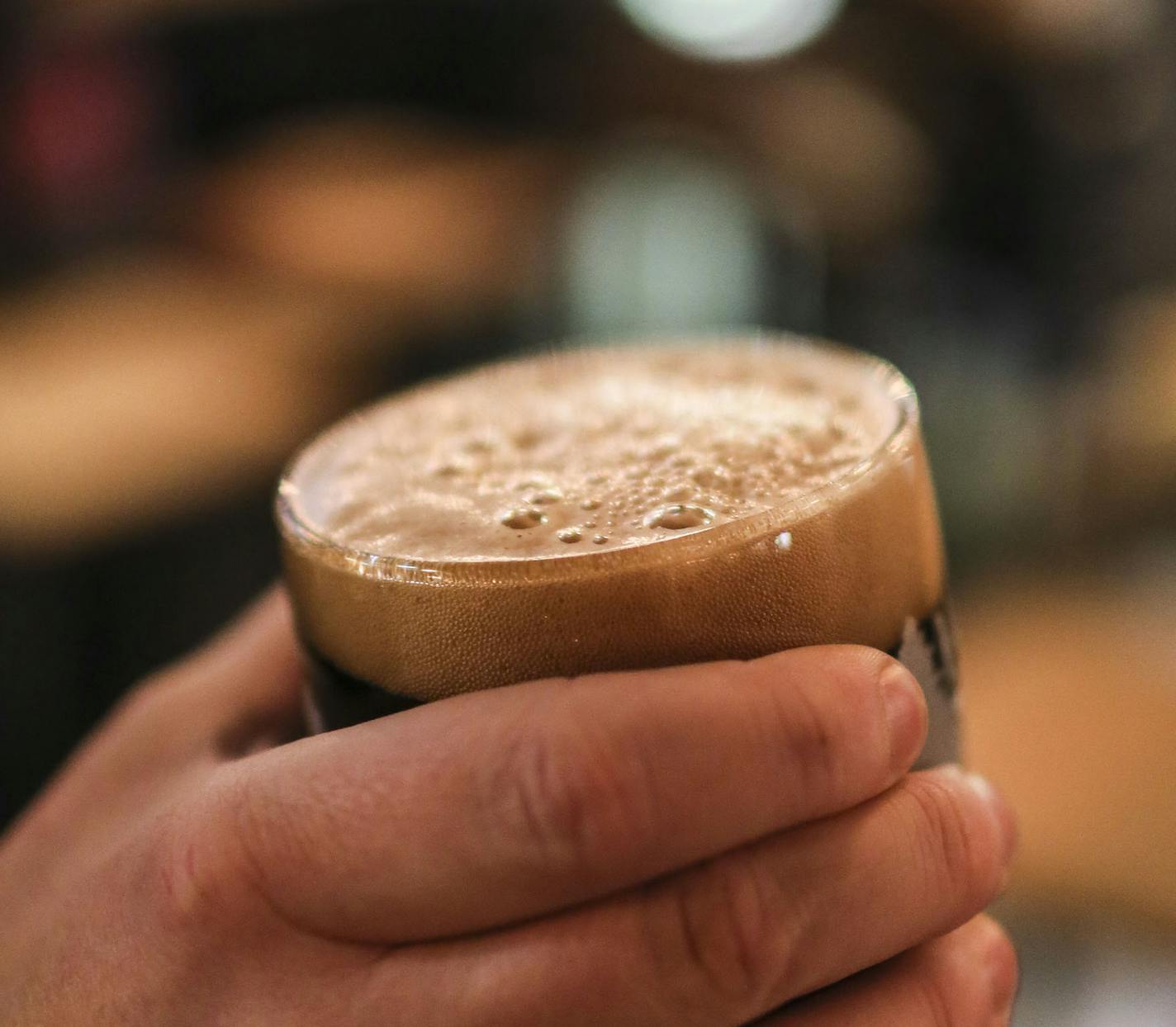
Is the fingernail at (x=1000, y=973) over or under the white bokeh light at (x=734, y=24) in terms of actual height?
under

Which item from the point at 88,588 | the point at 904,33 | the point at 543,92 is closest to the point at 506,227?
the point at 543,92

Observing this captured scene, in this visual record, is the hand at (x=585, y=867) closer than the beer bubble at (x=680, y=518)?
Yes

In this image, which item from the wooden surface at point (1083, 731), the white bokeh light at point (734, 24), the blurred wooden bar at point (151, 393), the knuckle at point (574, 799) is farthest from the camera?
the white bokeh light at point (734, 24)

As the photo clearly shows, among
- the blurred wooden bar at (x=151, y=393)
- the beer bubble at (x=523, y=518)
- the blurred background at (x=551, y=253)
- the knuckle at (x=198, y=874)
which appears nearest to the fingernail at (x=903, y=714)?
the beer bubble at (x=523, y=518)

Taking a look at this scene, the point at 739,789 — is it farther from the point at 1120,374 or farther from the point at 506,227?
the point at 506,227

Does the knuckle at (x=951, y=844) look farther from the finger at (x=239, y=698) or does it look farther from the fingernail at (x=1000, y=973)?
the finger at (x=239, y=698)

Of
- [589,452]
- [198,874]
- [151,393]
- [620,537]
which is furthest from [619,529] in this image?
[151,393]

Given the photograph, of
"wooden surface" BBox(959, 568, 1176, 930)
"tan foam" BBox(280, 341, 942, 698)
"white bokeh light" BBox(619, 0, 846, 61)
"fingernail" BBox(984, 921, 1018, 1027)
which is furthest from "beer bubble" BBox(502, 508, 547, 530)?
"white bokeh light" BBox(619, 0, 846, 61)

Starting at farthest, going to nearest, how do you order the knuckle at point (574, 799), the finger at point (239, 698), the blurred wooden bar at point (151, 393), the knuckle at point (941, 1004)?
the blurred wooden bar at point (151, 393) < the finger at point (239, 698) < the knuckle at point (941, 1004) < the knuckle at point (574, 799)
